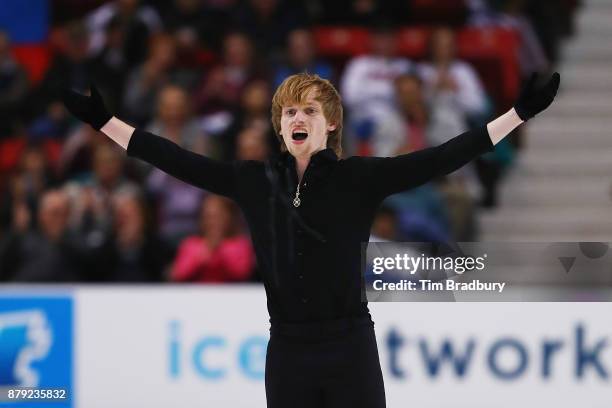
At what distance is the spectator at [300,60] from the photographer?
29.8ft

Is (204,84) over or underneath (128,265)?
over

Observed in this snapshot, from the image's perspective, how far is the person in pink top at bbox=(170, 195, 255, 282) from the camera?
7.52m

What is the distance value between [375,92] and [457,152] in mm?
5387

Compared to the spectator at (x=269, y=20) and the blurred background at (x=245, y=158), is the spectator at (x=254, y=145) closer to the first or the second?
the blurred background at (x=245, y=158)

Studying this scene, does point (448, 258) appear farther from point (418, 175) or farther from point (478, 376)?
point (478, 376)

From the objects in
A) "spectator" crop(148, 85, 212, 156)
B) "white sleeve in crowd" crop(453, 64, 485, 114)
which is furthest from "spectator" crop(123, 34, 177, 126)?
"white sleeve in crowd" crop(453, 64, 485, 114)

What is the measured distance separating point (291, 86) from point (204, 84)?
5817mm

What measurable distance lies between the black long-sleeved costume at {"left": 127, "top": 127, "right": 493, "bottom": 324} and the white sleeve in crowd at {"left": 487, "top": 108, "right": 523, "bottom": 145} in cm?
2

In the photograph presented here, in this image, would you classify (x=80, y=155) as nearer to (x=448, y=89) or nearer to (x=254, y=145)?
(x=254, y=145)

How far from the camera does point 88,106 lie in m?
3.69

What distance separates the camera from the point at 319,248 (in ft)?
11.7

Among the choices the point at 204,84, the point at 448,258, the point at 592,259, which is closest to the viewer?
the point at 448,258

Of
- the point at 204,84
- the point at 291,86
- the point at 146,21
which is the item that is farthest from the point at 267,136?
the point at 291,86

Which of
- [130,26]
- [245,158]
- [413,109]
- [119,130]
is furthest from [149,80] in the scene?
[119,130]
